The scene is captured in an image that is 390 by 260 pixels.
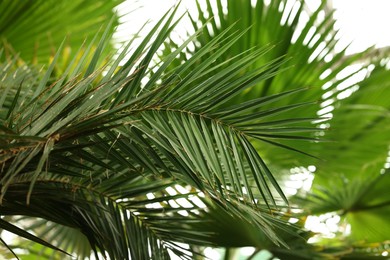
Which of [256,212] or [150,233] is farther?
[150,233]

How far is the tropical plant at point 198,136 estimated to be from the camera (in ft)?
2.81

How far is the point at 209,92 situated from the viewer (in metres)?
0.91

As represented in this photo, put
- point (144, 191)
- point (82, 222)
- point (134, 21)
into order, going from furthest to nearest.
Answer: point (134, 21) → point (144, 191) → point (82, 222)

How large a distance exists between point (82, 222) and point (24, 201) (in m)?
0.14

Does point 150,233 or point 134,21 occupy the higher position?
point 134,21

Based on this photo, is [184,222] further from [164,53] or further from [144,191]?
[164,53]

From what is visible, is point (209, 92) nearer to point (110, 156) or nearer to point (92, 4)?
point (110, 156)

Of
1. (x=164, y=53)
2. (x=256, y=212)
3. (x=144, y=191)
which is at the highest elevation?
(x=164, y=53)

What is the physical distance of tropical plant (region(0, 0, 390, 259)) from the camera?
855mm

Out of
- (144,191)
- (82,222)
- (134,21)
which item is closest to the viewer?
(82,222)

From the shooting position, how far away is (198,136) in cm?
87

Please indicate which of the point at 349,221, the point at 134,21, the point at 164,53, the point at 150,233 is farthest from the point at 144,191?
the point at 134,21

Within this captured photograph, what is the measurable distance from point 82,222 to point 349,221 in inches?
36.8

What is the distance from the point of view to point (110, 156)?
928 mm
